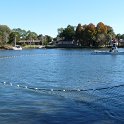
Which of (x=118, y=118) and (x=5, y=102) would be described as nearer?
(x=118, y=118)

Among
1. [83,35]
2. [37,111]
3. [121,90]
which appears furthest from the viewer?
[83,35]

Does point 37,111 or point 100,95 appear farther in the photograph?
point 100,95

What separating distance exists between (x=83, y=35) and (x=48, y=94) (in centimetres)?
17632

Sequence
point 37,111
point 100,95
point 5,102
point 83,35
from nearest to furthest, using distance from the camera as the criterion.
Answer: point 37,111 < point 5,102 < point 100,95 < point 83,35

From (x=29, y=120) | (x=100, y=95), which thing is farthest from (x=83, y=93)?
(x=29, y=120)

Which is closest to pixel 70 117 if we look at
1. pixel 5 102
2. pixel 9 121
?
pixel 9 121

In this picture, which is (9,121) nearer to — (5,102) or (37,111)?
(37,111)

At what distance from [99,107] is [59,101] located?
3019 mm

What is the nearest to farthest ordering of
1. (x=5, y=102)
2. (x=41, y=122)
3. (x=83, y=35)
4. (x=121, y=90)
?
(x=41, y=122), (x=5, y=102), (x=121, y=90), (x=83, y=35)

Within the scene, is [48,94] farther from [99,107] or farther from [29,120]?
[29,120]

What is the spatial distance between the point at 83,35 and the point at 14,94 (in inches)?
6955

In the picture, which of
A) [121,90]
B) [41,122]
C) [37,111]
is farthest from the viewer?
[121,90]

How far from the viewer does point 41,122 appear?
16.7 metres

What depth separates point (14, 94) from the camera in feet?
80.9
